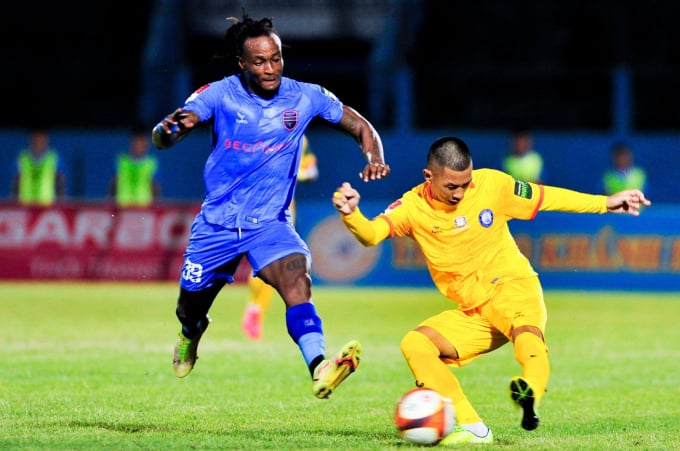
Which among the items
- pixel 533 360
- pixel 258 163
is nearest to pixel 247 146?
pixel 258 163

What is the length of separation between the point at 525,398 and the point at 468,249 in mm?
1209

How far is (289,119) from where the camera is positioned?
7879 millimetres

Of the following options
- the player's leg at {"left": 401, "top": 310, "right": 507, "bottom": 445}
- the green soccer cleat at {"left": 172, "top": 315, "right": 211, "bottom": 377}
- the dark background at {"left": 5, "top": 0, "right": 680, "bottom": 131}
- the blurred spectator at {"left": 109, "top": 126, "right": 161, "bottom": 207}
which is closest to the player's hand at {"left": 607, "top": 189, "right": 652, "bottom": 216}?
the player's leg at {"left": 401, "top": 310, "right": 507, "bottom": 445}

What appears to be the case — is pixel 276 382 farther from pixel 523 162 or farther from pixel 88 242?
pixel 523 162

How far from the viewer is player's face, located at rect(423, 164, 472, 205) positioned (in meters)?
7.04

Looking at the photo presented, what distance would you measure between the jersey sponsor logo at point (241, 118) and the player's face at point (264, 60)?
202 millimetres

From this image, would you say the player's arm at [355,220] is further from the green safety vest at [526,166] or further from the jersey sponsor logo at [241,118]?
the green safety vest at [526,166]

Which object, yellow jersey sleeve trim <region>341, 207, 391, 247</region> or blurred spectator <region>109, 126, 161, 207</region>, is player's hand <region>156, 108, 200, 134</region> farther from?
blurred spectator <region>109, 126, 161, 207</region>

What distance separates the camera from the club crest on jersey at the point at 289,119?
786 cm

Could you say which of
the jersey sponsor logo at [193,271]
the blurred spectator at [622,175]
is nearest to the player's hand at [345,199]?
the jersey sponsor logo at [193,271]

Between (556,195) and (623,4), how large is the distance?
55.0ft

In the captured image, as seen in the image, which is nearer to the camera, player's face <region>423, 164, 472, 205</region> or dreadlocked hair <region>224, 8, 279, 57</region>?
player's face <region>423, 164, 472, 205</region>

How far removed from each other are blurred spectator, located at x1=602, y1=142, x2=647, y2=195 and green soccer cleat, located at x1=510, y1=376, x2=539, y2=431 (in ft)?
46.7

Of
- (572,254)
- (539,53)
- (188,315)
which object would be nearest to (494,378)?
(188,315)
